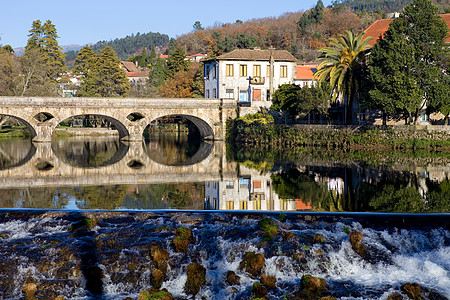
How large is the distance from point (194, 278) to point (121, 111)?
39.2 metres

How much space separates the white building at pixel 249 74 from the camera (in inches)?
2183

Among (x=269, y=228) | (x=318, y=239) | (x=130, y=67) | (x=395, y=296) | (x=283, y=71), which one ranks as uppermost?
(x=130, y=67)

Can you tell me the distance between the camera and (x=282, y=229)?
14.8m

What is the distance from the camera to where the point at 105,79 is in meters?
72.4

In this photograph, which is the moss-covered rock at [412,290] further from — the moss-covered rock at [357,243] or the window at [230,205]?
the window at [230,205]

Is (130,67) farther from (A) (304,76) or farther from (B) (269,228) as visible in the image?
(B) (269,228)

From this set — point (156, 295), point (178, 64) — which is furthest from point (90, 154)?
point (178, 64)

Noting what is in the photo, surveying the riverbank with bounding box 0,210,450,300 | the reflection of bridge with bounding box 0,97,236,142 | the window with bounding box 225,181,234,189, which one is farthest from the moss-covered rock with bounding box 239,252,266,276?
the reflection of bridge with bounding box 0,97,236,142

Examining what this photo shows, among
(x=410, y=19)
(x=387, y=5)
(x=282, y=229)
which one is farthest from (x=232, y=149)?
(x=387, y=5)

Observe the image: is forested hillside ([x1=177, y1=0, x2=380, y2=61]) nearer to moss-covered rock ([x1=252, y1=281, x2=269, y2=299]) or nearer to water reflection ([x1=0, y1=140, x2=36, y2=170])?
water reflection ([x1=0, y1=140, x2=36, y2=170])

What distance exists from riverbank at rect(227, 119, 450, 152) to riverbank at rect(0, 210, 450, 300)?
79.1ft

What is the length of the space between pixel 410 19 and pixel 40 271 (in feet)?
107

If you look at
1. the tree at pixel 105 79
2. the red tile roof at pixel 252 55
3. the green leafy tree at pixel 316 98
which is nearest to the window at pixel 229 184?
the green leafy tree at pixel 316 98

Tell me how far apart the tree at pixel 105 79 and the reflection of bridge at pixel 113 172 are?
34.2 metres
